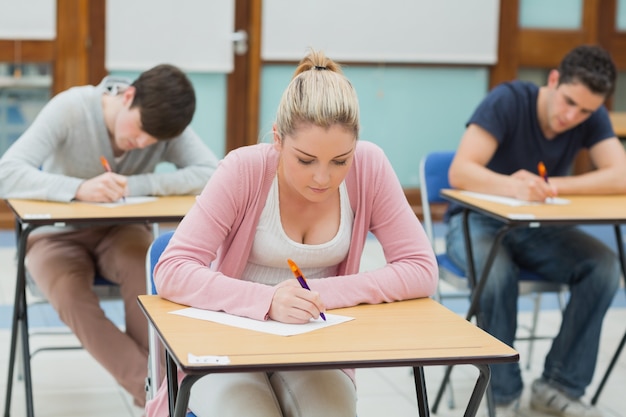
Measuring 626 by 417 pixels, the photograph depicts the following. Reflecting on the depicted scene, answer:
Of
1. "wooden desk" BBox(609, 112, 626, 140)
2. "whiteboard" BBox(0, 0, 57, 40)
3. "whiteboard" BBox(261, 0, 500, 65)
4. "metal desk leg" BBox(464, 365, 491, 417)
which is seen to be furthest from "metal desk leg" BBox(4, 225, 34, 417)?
"whiteboard" BBox(261, 0, 500, 65)

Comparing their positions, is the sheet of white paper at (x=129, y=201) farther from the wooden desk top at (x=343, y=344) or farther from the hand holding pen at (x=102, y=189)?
the wooden desk top at (x=343, y=344)

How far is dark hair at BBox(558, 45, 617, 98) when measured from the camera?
10.9ft

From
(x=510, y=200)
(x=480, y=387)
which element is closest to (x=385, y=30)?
(x=510, y=200)

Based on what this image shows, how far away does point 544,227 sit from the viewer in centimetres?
341

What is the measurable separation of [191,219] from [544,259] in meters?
1.60

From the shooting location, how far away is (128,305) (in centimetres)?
310

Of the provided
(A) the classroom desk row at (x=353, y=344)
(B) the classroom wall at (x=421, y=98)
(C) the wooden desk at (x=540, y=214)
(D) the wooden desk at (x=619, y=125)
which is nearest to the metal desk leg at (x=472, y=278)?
(C) the wooden desk at (x=540, y=214)

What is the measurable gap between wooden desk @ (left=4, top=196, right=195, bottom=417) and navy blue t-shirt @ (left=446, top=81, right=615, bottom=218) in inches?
43.1

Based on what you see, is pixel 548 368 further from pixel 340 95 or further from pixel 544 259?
pixel 340 95

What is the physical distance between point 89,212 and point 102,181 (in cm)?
21

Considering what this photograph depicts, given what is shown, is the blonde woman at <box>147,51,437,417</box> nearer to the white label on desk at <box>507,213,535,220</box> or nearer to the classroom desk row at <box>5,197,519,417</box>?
the classroom desk row at <box>5,197,519,417</box>

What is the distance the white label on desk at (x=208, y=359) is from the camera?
5.36 ft

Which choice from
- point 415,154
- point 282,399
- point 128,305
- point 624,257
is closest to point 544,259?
point 624,257

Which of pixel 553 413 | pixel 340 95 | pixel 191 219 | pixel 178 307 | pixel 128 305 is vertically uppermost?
pixel 340 95
